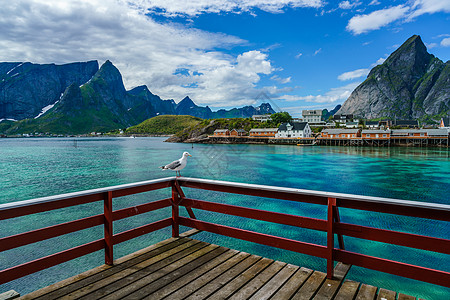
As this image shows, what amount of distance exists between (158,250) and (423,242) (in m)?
3.74

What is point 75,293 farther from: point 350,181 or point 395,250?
point 350,181

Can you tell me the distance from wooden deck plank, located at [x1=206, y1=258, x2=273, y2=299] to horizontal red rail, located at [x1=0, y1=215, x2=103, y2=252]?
206 cm

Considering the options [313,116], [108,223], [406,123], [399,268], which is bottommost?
[399,268]

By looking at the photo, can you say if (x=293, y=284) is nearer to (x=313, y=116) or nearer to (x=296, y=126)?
(x=296, y=126)

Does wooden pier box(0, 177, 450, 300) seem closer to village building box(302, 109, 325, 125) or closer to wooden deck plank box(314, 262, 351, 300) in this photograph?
wooden deck plank box(314, 262, 351, 300)

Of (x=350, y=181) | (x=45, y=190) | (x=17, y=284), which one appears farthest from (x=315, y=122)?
(x=17, y=284)

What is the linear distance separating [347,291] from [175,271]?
225 centimetres

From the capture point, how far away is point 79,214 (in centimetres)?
1595

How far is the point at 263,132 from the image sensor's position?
11225 cm

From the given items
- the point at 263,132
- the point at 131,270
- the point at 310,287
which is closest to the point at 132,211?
the point at 131,270

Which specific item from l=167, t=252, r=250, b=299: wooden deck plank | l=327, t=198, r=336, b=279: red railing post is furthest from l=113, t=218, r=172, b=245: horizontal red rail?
l=327, t=198, r=336, b=279: red railing post

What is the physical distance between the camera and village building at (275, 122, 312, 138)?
105000 millimetres

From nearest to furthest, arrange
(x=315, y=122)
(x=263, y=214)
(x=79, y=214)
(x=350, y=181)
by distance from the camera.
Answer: (x=263, y=214)
(x=79, y=214)
(x=350, y=181)
(x=315, y=122)

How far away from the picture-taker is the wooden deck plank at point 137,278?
3254 millimetres
